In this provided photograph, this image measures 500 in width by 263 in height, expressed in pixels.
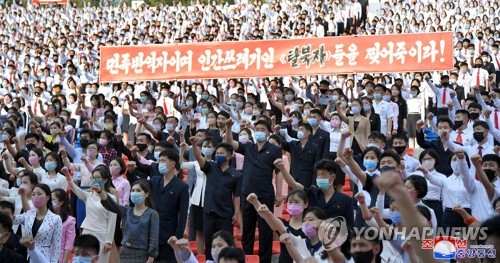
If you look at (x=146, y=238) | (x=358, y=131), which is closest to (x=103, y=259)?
(x=146, y=238)

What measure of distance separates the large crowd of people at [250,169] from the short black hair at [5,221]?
3cm

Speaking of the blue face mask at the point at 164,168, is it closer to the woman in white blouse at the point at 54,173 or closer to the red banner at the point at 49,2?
the woman in white blouse at the point at 54,173

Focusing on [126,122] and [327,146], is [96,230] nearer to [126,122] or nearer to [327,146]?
[327,146]

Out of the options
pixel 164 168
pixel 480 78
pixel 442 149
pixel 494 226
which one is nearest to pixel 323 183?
pixel 164 168

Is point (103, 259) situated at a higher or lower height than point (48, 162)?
lower

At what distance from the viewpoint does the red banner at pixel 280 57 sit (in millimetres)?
16087

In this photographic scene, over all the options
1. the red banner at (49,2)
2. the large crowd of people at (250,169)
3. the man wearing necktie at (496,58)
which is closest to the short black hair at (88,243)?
the large crowd of people at (250,169)

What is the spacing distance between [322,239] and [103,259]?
240 cm

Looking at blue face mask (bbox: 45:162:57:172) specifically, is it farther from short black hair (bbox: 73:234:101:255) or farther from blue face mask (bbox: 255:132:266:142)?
short black hair (bbox: 73:234:101:255)

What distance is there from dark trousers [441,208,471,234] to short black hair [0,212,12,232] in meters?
3.85

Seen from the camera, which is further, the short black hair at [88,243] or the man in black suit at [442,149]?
the man in black suit at [442,149]

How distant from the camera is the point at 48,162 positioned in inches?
380

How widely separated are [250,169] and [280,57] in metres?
7.09

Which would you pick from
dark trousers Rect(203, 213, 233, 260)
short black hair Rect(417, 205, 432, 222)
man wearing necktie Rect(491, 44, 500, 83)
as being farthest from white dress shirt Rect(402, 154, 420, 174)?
man wearing necktie Rect(491, 44, 500, 83)
